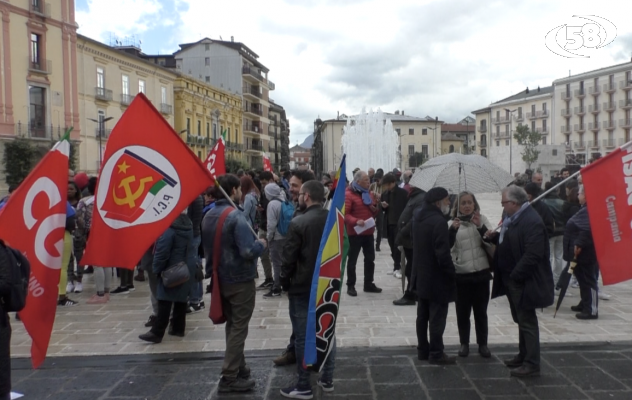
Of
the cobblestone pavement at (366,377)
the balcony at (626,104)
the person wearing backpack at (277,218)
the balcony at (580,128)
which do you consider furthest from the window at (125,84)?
the balcony at (580,128)

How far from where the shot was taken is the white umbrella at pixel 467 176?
22.7 ft

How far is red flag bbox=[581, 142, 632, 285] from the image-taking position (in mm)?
4832

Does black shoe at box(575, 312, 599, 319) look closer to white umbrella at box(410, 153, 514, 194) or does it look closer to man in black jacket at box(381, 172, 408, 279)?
white umbrella at box(410, 153, 514, 194)

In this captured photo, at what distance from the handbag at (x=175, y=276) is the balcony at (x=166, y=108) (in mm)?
45031

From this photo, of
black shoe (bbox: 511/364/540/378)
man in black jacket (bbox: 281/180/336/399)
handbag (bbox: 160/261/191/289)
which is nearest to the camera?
man in black jacket (bbox: 281/180/336/399)

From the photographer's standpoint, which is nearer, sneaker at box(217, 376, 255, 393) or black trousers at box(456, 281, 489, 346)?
sneaker at box(217, 376, 255, 393)

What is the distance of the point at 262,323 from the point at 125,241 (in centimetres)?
263

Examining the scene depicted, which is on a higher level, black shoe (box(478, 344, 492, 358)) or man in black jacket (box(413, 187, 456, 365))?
man in black jacket (box(413, 187, 456, 365))

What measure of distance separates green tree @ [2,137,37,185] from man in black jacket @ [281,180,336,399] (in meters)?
33.1

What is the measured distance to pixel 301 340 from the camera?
4707 mm

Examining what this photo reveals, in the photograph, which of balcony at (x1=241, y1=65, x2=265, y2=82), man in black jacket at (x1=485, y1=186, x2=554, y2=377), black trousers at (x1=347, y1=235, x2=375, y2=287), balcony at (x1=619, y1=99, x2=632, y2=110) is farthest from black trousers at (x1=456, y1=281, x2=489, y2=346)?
balcony at (x1=619, y1=99, x2=632, y2=110)

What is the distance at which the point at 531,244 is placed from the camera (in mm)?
4914

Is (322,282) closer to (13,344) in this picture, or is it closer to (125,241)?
(125,241)

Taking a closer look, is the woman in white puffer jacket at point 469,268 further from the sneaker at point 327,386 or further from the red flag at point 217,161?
the red flag at point 217,161
